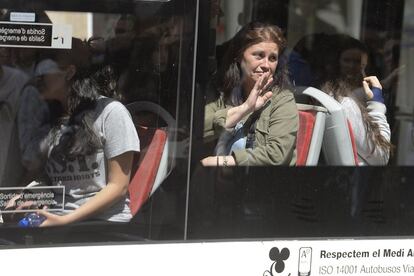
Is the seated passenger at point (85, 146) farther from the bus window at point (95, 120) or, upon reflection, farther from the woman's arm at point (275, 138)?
the woman's arm at point (275, 138)

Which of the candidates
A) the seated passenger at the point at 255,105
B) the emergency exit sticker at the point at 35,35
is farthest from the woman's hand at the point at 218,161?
the emergency exit sticker at the point at 35,35

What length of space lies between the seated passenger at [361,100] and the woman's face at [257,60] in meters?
0.33

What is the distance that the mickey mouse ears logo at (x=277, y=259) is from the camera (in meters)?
3.11

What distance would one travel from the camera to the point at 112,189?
3.05 metres

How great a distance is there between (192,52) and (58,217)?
2.59 ft

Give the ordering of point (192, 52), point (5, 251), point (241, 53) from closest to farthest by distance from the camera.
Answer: point (5, 251) → point (192, 52) → point (241, 53)

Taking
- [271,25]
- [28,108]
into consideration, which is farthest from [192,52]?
[28,108]

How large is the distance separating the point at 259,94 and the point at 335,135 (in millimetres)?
392

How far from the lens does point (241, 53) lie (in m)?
3.21

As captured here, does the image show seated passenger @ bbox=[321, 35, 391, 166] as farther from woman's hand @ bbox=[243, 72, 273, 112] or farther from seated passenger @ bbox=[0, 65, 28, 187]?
seated passenger @ bbox=[0, 65, 28, 187]

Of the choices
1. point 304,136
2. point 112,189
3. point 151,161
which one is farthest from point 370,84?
point 112,189

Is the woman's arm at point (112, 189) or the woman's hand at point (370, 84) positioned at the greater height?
the woman's hand at point (370, 84)

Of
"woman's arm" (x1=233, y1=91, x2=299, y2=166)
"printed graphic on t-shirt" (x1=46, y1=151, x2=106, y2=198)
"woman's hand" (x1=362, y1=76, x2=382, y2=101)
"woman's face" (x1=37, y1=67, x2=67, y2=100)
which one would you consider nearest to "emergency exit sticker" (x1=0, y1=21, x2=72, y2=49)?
"woman's face" (x1=37, y1=67, x2=67, y2=100)

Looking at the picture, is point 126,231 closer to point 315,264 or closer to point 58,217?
point 58,217
